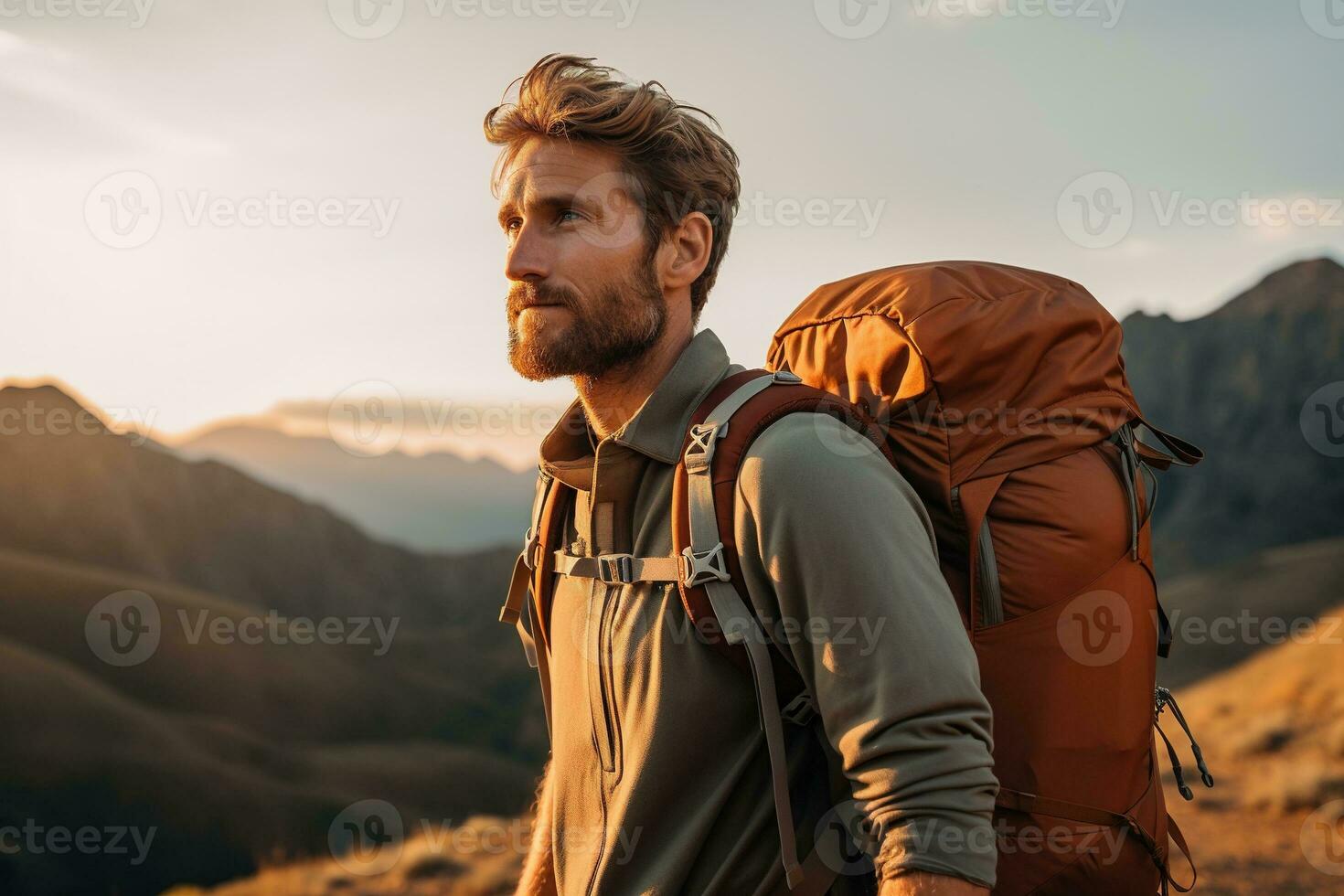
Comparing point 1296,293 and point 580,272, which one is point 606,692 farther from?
point 1296,293

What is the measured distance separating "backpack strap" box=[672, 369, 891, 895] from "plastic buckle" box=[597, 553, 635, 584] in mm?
169

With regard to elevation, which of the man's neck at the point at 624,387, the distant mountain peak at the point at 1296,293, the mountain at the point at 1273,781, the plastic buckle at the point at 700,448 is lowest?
the mountain at the point at 1273,781

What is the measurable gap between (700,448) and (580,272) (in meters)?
0.64

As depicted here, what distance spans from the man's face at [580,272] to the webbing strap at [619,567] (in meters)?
0.45

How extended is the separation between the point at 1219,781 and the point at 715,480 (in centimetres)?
1197

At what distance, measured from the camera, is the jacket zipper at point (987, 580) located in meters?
2.07

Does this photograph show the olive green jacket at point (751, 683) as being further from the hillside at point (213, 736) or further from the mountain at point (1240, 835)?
the hillside at point (213, 736)

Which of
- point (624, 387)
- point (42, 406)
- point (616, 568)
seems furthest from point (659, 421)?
point (42, 406)

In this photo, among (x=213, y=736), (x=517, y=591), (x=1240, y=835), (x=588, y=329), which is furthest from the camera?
(x=213, y=736)

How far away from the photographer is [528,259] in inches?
96.7

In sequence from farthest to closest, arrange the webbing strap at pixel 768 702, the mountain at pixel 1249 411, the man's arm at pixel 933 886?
1. the mountain at pixel 1249 411
2. the webbing strap at pixel 768 702
3. the man's arm at pixel 933 886

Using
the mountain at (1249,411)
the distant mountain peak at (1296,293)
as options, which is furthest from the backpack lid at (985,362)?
the distant mountain peak at (1296,293)

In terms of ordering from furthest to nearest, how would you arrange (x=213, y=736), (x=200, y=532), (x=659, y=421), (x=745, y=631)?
(x=200, y=532), (x=213, y=736), (x=659, y=421), (x=745, y=631)

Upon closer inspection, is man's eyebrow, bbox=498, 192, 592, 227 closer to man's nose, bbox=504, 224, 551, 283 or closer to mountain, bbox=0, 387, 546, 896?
man's nose, bbox=504, 224, 551, 283
